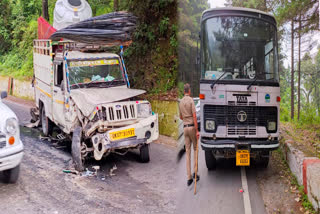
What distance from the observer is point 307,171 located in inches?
238

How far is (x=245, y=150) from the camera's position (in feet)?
23.1

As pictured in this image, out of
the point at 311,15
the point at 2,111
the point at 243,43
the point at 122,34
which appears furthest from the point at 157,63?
the point at 2,111

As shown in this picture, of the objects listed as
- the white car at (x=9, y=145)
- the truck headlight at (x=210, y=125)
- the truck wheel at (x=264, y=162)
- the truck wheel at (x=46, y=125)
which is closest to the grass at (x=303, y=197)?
the truck wheel at (x=264, y=162)

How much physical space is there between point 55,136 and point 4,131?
506 centimetres

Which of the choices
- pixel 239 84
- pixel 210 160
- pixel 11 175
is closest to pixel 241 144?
pixel 210 160

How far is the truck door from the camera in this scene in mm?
8877

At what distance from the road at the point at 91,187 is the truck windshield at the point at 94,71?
197 cm

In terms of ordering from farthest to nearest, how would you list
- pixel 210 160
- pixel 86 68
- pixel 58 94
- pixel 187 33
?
pixel 187 33 < pixel 58 94 < pixel 86 68 < pixel 210 160

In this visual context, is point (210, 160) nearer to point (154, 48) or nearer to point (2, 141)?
point (2, 141)

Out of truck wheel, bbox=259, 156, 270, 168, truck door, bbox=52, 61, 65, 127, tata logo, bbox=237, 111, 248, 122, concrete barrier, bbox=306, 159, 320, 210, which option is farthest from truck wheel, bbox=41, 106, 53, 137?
concrete barrier, bbox=306, 159, 320, 210

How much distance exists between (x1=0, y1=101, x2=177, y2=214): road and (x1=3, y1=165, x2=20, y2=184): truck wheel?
11 centimetres

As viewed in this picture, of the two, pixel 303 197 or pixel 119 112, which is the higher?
pixel 119 112

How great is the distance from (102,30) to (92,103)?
2408mm

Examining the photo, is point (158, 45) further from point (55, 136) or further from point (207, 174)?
point (207, 174)
